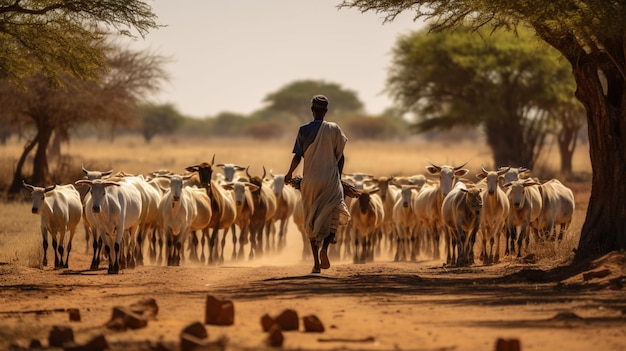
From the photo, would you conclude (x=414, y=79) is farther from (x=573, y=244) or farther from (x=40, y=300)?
(x=40, y=300)

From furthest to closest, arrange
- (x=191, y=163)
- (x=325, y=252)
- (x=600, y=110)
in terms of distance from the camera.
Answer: (x=191, y=163) < (x=600, y=110) < (x=325, y=252)

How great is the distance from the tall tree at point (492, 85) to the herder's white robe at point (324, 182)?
1171 inches

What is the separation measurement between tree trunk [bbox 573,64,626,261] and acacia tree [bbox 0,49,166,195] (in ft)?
60.1

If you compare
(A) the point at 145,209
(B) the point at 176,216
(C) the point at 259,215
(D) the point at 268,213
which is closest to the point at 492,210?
(B) the point at 176,216

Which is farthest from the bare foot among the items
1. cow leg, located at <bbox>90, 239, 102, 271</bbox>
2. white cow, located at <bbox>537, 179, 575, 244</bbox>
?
white cow, located at <bbox>537, 179, 575, 244</bbox>

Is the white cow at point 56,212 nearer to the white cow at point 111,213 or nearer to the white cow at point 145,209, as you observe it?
the white cow at point 111,213

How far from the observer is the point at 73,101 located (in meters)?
35.1

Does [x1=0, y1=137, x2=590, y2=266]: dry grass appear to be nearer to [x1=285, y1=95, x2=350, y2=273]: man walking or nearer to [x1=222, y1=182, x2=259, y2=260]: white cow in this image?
[x1=222, y1=182, x2=259, y2=260]: white cow

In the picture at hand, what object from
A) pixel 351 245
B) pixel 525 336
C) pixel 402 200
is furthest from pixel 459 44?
pixel 525 336

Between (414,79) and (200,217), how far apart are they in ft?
88.4

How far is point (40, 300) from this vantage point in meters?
13.0

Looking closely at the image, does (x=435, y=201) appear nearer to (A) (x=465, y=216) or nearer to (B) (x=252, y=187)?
(A) (x=465, y=216)

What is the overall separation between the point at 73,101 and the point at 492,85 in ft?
60.3

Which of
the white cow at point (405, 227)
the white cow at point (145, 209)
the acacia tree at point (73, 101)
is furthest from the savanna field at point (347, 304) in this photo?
the acacia tree at point (73, 101)
